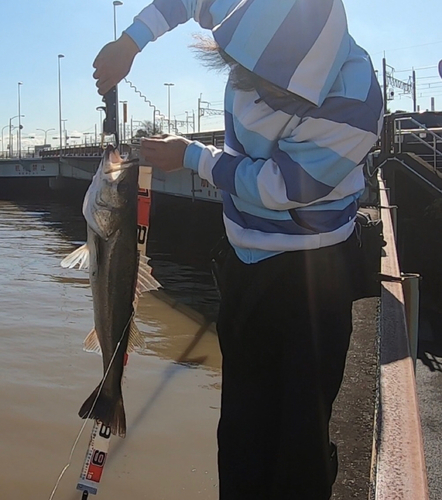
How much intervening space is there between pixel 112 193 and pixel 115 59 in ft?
1.85

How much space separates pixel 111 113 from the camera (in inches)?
109

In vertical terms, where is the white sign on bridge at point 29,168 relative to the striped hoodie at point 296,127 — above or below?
above

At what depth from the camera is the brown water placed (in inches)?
216

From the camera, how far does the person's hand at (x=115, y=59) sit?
2521 millimetres

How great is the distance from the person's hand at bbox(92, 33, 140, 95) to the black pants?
981 millimetres

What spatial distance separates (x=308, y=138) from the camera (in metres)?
1.95

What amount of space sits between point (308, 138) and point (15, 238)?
23.1 metres

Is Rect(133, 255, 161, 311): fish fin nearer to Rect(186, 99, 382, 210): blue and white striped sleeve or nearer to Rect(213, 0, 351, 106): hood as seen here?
Rect(186, 99, 382, 210): blue and white striped sleeve

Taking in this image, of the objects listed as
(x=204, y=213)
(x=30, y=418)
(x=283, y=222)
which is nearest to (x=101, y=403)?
(x=283, y=222)

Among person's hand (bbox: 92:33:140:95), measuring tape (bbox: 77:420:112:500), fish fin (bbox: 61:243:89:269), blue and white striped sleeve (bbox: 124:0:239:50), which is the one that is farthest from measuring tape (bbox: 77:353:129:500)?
blue and white striped sleeve (bbox: 124:0:239:50)

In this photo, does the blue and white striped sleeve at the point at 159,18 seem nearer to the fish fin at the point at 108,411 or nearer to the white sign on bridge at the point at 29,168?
the fish fin at the point at 108,411

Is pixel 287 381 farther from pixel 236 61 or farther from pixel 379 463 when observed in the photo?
pixel 236 61

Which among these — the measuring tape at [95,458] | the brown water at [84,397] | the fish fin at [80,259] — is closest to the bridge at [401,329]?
the measuring tape at [95,458]

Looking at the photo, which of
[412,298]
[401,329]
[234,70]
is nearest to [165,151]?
[234,70]
